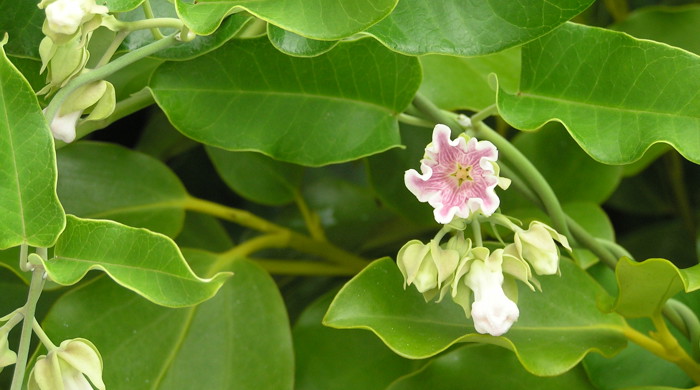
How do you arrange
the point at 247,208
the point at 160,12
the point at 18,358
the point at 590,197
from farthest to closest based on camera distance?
Answer: the point at 247,208 → the point at 590,197 → the point at 160,12 → the point at 18,358

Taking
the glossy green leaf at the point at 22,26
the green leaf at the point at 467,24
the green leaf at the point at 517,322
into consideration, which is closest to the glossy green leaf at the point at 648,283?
the green leaf at the point at 517,322

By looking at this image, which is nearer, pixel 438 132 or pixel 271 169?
pixel 438 132

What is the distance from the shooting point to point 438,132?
0.44m

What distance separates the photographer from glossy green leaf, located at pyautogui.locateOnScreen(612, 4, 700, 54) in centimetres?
68

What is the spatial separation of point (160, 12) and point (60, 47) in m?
0.12

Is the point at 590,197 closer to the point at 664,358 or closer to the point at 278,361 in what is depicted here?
the point at 664,358

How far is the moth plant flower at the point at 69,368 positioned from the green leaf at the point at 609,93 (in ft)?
0.84

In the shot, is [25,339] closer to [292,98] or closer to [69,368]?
[69,368]

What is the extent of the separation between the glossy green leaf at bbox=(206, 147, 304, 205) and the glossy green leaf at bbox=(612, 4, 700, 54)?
29 centimetres

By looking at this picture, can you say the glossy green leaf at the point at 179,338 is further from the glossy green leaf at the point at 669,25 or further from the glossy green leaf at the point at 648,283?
the glossy green leaf at the point at 669,25

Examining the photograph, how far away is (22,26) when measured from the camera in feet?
1.69

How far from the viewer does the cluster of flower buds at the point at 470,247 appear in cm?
43

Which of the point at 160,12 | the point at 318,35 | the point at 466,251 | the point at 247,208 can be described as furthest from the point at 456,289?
the point at 247,208

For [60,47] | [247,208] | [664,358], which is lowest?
[247,208]
